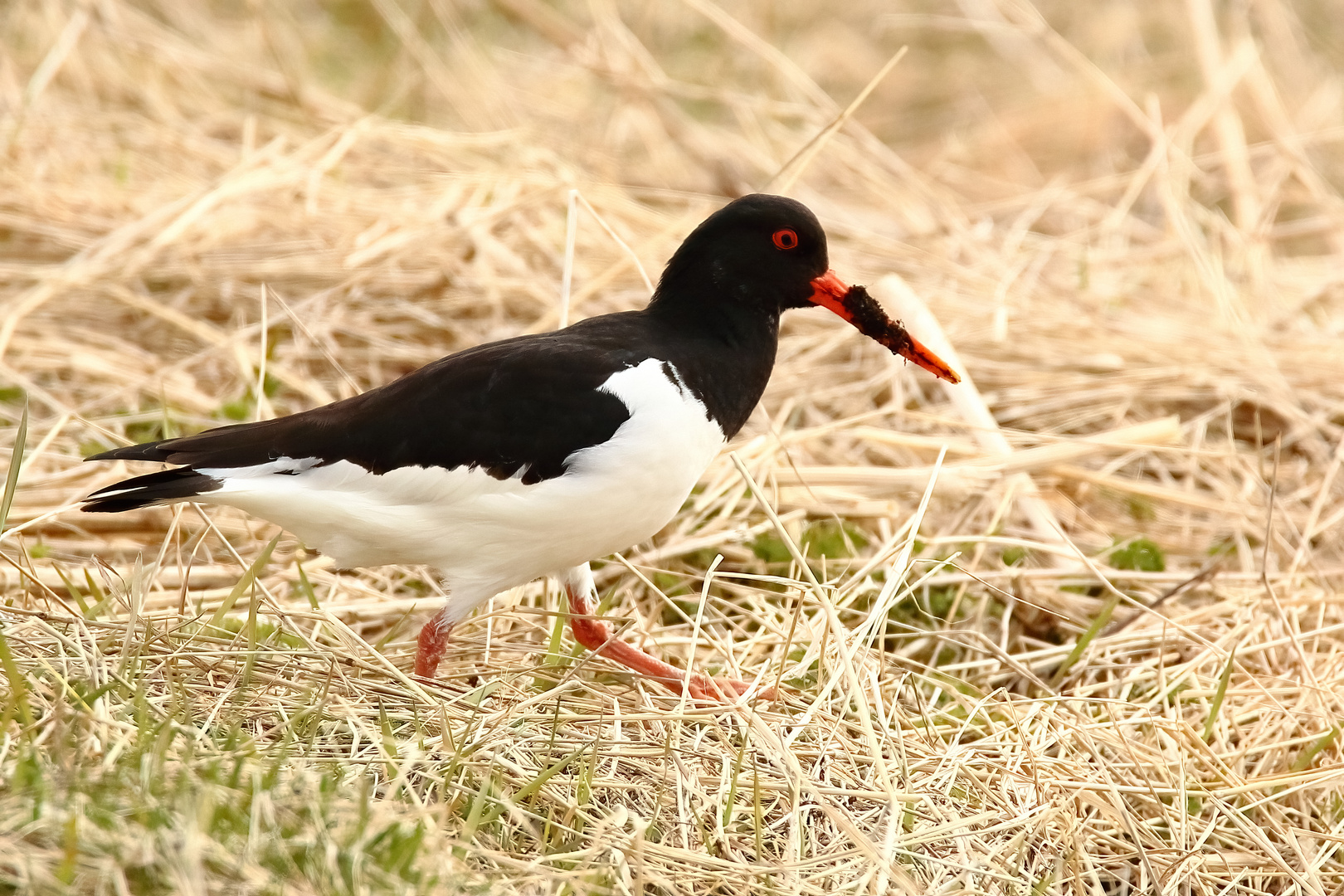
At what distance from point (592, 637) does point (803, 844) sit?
38.6 inches

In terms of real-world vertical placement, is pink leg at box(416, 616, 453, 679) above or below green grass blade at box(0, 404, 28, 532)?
below

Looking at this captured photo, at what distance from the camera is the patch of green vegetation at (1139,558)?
4.41m

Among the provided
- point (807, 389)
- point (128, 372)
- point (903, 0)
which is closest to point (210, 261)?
point (128, 372)

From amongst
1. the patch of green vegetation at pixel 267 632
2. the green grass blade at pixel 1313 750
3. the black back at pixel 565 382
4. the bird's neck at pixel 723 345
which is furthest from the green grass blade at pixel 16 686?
the green grass blade at pixel 1313 750

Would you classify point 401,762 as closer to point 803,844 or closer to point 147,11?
point 803,844

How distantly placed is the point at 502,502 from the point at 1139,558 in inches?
90.0

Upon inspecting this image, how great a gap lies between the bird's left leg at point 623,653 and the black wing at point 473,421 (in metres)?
0.45

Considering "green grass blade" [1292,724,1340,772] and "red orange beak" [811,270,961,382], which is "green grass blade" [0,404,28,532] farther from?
"green grass blade" [1292,724,1340,772]

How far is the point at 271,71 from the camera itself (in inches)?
318

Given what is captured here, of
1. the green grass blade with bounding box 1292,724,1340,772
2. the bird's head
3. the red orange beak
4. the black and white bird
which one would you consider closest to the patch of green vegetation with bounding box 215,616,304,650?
the black and white bird

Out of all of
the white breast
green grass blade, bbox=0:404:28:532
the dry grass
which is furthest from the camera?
the white breast

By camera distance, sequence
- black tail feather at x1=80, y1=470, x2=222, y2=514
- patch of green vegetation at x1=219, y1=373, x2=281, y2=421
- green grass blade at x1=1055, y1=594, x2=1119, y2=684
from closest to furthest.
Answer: black tail feather at x1=80, y1=470, x2=222, y2=514 < green grass blade at x1=1055, y1=594, x2=1119, y2=684 < patch of green vegetation at x1=219, y1=373, x2=281, y2=421

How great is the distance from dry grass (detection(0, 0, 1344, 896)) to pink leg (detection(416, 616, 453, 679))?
11 cm

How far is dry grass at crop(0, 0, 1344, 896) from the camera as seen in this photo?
274 centimetres
